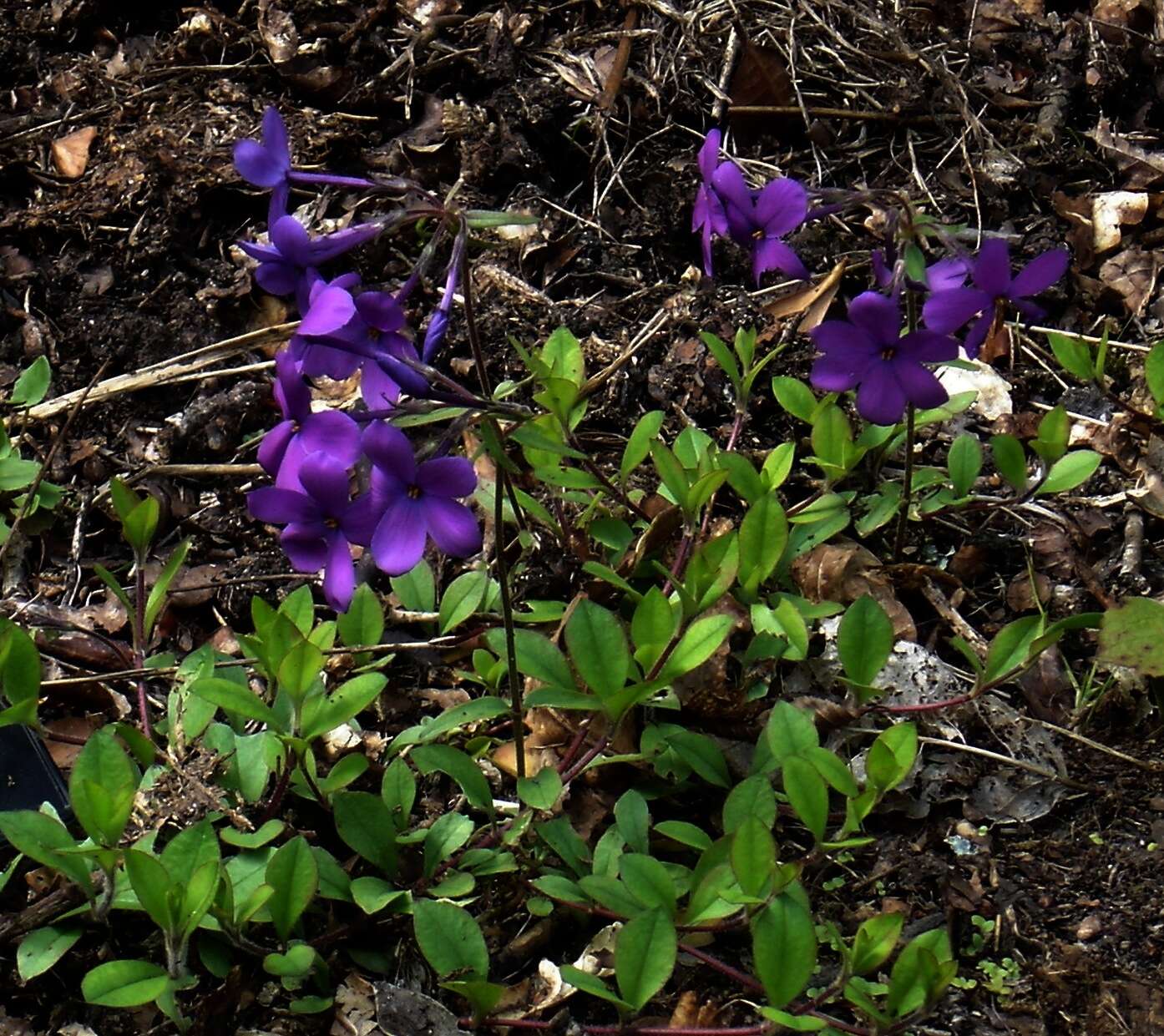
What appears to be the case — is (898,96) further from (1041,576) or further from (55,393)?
(55,393)

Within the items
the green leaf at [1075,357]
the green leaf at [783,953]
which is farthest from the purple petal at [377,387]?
the green leaf at [1075,357]

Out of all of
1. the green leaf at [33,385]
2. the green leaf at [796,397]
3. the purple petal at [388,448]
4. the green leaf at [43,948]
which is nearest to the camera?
the purple petal at [388,448]

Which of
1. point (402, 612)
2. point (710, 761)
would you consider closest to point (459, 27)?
point (402, 612)

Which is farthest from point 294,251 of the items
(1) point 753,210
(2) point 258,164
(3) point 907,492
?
(3) point 907,492

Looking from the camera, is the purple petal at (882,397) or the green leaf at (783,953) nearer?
the green leaf at (783,953)

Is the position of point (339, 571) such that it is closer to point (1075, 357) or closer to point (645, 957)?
point (645, 957)

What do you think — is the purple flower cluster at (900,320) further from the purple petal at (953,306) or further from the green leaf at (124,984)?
the green leaf at (124,984)
